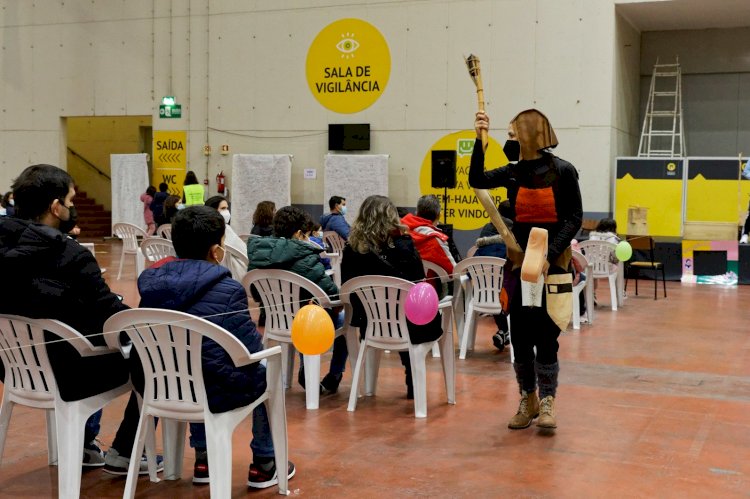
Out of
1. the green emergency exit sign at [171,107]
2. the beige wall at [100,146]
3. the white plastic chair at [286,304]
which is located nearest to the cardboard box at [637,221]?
the green emergency exit sign at [171,107]

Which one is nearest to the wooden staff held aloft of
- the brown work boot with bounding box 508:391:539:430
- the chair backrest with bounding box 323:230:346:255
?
the brown work boot with bounding box 508:391:539:430

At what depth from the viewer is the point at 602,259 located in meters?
9.43

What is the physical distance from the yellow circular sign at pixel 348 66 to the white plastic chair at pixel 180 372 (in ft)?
38.8

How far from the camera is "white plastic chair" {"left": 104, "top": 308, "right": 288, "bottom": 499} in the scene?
3.05m

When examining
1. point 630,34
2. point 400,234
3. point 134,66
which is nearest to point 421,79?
point 630,34

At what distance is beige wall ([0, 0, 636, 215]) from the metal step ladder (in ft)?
4.86

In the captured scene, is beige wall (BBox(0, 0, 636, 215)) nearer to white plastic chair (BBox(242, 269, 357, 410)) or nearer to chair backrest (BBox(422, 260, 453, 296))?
chair backrest (BBox(422, 260, 453, 296))

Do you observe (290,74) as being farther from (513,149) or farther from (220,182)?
(513,149)

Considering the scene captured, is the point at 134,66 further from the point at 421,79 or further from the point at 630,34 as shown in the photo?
the point at 630,34

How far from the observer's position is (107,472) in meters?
3.72

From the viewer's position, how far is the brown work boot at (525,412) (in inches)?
180

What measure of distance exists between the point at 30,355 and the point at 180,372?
65 centimetres

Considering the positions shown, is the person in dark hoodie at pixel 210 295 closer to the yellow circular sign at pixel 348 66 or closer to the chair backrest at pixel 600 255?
the chair backrest at pixel 600 255

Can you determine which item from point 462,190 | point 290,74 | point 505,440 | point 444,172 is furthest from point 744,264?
point 505,440
